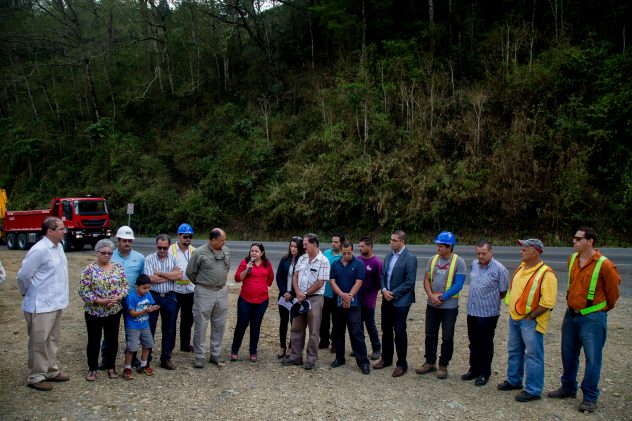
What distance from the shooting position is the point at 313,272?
6.57 m

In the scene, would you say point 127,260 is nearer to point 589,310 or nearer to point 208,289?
point 208,289

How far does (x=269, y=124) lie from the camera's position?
28.6 meters

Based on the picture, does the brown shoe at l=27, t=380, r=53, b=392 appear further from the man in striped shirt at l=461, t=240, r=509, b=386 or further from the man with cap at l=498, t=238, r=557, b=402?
the man with cap at l=498, t=238, r=557, b=402

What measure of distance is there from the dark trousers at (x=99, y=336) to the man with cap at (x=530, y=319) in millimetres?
4670

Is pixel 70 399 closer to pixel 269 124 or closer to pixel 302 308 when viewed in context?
pixel 302 308

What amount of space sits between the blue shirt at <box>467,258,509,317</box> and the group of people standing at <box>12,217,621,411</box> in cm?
1

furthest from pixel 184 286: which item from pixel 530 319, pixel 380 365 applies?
pixel 530 319

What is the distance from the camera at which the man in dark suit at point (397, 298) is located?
6.28m

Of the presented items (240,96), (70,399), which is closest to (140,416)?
(70,399)

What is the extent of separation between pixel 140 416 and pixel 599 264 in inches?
Result: 200

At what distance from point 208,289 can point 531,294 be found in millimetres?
3986

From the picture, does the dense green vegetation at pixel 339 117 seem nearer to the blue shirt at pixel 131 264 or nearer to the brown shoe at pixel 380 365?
the brown shoe at pixel 380 365

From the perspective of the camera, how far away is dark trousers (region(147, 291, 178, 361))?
6.36 m

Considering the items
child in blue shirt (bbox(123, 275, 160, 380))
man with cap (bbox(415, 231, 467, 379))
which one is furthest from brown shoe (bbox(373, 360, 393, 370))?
child in blue shirt (bbox(123, 275, 160, 380))
